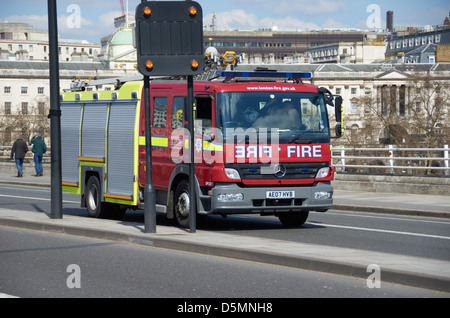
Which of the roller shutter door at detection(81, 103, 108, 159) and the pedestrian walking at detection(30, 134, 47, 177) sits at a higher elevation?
the roller shutter door at detection(81, 103, 108, 159)

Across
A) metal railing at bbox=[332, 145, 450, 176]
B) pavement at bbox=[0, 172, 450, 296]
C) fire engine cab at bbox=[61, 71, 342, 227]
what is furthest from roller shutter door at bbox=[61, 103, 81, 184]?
metal railing at bbox=[332, 145, 450, 176]

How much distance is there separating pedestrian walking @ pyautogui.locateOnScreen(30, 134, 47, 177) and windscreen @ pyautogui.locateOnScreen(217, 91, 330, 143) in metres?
24.7

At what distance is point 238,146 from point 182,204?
1.63 m

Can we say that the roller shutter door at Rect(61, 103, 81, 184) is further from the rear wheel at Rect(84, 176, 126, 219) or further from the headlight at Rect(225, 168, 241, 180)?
the headlight at Rect(225, 168, 241, 180)

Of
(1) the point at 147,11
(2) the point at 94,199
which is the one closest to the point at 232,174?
(1) the point at 147,11

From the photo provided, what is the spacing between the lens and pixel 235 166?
1532 centimetres

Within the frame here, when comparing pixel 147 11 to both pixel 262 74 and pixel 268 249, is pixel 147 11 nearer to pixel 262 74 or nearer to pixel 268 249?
pixel 262 74

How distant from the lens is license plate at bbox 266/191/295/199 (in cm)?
1552

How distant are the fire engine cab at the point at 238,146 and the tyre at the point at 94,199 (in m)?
1.13

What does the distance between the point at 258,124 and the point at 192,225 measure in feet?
7.41

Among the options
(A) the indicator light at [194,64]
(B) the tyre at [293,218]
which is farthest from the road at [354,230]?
(A) the indicator light at [194,64]

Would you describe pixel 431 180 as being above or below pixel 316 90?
below

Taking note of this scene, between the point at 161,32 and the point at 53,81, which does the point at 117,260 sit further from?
the point at 53,81
